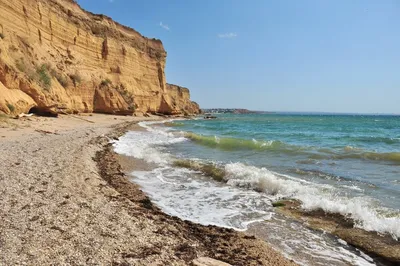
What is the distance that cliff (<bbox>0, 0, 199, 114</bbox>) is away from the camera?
1939 centimetres

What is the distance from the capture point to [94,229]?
4402 mm

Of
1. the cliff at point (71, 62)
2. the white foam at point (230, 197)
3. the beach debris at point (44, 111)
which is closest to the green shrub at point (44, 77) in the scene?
the cliff at point (71, 62)

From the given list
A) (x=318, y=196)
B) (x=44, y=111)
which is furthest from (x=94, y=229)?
(x=44, y=111)

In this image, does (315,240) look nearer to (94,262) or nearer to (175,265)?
(175,265)

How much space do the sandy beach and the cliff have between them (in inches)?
478

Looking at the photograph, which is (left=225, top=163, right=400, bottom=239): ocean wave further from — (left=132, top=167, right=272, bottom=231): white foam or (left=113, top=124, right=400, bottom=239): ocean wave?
(left=132, top=167, right=272, bottom=231): white foam

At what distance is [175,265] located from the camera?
3.69 m

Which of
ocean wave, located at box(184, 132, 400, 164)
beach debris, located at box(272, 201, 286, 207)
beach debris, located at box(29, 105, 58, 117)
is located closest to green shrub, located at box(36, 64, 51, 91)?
beach debris, located at box(29, 105, 58, 117)

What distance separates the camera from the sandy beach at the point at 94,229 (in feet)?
12.0

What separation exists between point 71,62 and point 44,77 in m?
9.06

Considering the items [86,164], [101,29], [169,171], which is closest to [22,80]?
[86,164]

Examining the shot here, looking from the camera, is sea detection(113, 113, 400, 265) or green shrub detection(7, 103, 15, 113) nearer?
sea detection(113, 113, 400, 265)

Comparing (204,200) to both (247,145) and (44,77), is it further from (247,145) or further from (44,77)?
(44,77)

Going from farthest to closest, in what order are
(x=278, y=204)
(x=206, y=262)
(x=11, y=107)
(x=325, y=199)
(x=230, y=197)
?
(x=11, y=107), (x=230, y=197), (x=278, y=204), (x=325, y=199), (x=206, y=262)
